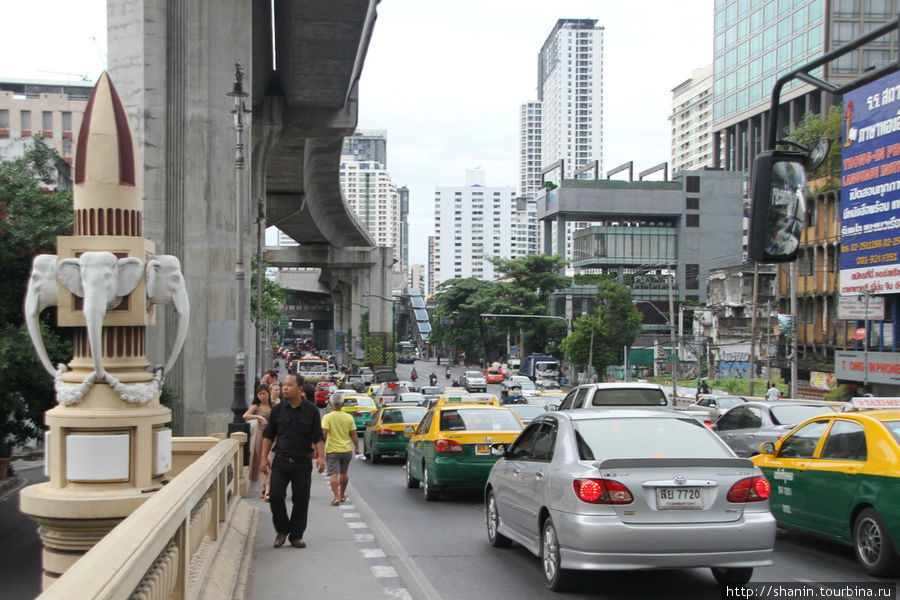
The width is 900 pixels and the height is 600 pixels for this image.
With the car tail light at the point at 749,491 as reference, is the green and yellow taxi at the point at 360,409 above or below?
below

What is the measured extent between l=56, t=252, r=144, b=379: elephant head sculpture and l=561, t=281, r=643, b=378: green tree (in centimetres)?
6388

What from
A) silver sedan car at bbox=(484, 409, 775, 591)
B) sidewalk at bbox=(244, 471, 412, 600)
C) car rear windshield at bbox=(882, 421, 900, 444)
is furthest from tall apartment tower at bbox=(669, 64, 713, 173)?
silver sedan car at bbox=(484, 409, 775, 591)

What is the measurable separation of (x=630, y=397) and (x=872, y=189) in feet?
99.6

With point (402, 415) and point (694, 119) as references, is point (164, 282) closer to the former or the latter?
point (402, 415)

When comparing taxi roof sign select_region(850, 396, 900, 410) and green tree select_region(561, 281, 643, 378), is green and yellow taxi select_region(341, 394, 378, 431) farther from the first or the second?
green tree select_region(561, 281, 643, 378)

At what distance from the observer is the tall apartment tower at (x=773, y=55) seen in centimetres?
7750

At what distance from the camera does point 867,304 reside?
41719mm

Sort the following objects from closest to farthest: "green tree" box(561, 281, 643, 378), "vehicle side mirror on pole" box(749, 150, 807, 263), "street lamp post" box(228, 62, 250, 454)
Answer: "vehicle side mirror on pole" box(749, 150, 807, 263) → "street lamp post" box(228, 62, 250, 454) → "green tree" box(561, 281, 643, 378)

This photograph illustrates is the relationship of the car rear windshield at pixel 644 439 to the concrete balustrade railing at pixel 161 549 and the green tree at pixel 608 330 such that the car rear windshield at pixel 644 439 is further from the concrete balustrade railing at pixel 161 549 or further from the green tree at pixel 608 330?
the green tree at pixel 608 330

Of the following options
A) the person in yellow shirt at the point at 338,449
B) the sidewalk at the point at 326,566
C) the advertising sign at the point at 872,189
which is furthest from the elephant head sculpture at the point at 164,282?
the advertising sign at the point at 872,189

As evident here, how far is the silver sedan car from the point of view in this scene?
726 centimetres

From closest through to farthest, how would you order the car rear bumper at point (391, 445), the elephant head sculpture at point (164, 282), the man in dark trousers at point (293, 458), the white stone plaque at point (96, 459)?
1. the white stone plaque at point (96, 459)
2. the elephant head sculpture at point (164, 282)
3. the man in dark trousers at point (293, 458)
4. the car rear bumper at point (391, 445)

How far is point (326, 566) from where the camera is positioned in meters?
9.20

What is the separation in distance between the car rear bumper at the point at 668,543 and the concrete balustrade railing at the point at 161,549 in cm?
301
